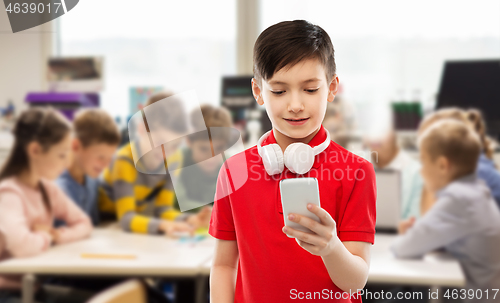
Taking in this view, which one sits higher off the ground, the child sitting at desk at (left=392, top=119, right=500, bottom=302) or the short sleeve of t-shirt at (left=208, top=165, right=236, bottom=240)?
the short sleeve of t-shirt at (left=208, top=165, right=236, bottom=240)

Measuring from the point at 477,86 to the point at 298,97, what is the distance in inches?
59.2

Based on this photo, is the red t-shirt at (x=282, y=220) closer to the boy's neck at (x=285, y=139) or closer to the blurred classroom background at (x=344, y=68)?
the boy's neck at (x=285, y=139)

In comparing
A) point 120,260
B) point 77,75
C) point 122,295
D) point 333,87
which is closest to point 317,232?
point 333,87

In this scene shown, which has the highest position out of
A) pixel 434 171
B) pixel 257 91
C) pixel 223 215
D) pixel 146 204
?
pixel 257 91

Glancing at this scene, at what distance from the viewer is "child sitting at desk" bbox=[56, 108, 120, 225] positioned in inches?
62.9

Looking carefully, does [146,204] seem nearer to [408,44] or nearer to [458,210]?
[458,210]

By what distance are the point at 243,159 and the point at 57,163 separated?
1337 millimetres

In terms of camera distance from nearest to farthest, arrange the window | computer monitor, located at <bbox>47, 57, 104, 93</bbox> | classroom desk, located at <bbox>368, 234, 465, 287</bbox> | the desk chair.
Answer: the desk chair < classroom desk, located at <bbox>368, 234, 465, 287</bbox> < the window < computer monitor, located at <bbox>47, 57, 104, 93</bbox>

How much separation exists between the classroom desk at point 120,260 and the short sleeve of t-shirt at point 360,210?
0.89m

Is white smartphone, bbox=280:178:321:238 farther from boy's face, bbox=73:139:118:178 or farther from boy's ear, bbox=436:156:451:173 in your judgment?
boy's face, bbox=73:139:118:178

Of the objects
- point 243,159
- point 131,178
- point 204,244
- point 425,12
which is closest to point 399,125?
point 425,12

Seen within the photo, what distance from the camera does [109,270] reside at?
1.18m

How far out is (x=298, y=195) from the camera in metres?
0.29

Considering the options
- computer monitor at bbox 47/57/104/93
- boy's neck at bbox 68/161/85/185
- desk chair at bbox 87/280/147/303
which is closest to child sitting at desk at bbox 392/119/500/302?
desk chair at bbox 87/280/147/303
